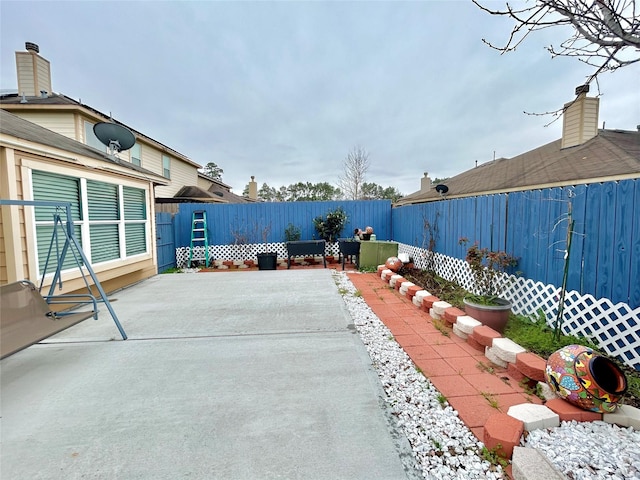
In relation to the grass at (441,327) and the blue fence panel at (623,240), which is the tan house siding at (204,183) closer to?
the grass at (441,327)

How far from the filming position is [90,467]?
157 centimetres

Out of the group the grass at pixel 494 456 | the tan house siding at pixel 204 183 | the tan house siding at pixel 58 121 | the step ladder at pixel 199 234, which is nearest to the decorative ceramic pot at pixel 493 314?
the grass at pixel 494 456

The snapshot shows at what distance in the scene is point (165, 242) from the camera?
888cm

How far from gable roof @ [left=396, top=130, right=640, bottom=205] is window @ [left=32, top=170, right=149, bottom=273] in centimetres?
950

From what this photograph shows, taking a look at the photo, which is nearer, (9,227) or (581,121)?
(9,227)

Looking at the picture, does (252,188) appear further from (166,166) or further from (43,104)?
(43,104)

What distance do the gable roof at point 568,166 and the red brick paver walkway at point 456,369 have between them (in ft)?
17.4

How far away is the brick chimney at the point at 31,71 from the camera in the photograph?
9023mm

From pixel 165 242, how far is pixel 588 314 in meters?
9.57

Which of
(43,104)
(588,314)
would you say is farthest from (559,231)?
(43,104)

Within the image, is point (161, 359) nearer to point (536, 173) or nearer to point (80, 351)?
point (80, 351)

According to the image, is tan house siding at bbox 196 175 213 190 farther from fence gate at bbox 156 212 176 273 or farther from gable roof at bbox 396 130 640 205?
gable roof at bbox 396 130 640 205

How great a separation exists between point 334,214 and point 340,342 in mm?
6836

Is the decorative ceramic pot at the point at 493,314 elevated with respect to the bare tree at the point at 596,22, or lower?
lower
